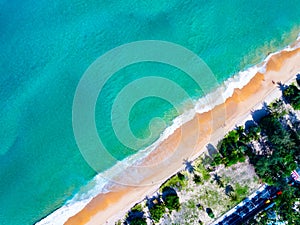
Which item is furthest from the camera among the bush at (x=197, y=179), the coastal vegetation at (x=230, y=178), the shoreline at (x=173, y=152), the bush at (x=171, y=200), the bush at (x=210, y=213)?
the shoreline at (x=173, y=152)

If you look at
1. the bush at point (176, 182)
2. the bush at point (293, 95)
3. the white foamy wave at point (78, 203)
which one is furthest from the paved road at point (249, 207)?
the white foamy wave at point (78, 203)

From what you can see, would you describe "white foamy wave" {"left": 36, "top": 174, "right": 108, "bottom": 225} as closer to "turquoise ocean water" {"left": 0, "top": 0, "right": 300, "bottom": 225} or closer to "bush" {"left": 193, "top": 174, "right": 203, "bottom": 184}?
"turquoise ocean water" {"left": 0, "top": 0, "right": 300, "bottom": 225}

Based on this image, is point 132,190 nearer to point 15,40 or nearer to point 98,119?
point 98,119

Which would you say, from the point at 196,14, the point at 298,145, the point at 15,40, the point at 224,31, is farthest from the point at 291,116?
the point at 15,40

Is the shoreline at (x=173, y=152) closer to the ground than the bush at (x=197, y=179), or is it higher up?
higher up

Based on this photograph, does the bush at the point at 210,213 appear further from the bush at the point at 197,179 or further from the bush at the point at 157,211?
the bush at the point at 157,211

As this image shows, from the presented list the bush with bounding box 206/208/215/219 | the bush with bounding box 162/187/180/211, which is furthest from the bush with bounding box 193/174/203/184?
the bush with bounding box 206/208/215/219

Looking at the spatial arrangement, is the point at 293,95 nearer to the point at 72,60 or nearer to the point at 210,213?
the point at 210,213

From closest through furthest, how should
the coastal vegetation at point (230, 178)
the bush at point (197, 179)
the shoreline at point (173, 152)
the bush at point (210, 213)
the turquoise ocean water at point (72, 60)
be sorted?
the coastal vegetation at point (230, 178) < the bush at point (210, 213) < the bush at point (197, 179) < the shoreline at point (173, 152) < the turquoise ocean water at point (72, 60)
